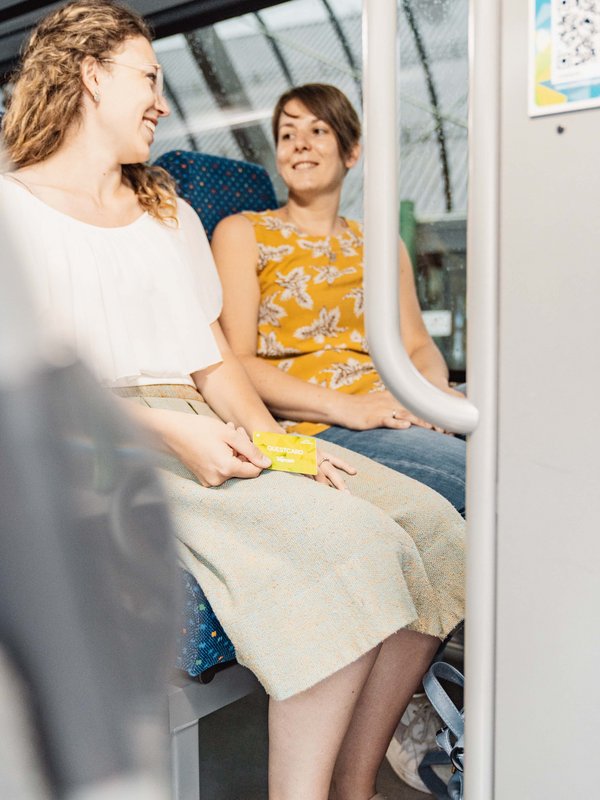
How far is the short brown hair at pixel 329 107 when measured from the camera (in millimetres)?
2402

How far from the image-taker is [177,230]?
197 cm

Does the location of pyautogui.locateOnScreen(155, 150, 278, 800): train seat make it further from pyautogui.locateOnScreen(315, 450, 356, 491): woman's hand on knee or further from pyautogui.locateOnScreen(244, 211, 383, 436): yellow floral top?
pyautogui.locateOnScreen(244, 211, 383, 436): yellow floral top

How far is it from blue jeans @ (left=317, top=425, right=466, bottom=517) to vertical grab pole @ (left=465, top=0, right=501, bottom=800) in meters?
0.83

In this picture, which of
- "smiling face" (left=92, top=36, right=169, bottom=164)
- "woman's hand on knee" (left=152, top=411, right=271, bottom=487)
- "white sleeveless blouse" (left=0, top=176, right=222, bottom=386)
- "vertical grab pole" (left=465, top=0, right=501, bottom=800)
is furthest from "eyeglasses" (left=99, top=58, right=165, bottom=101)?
"vertical grab pole" (left=465, top=0, right=501, bottom=800)

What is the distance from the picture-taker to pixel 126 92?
5.93 feet

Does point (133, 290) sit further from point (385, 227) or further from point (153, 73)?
point (385, 227)

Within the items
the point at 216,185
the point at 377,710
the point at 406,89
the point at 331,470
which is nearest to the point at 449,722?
the point at 377,710

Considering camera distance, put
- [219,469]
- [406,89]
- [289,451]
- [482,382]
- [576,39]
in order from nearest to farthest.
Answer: [576,39], [482,382], [219,469], [289,451], [406,89]

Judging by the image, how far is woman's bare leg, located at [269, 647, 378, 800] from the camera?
1440 mm

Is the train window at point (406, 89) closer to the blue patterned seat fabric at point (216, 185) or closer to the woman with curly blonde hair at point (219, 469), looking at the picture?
the blue patterned seat fabric at point (216, 185)

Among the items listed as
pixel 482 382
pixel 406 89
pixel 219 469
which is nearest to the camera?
pixel 482 382

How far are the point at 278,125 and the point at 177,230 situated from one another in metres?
0.67

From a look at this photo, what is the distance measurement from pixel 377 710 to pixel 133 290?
0.99 metres

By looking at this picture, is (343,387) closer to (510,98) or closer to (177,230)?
(177,230)
